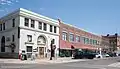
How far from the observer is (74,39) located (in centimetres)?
6681

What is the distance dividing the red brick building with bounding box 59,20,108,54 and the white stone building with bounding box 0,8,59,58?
537cm

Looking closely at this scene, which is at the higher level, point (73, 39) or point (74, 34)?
point (74, 34)

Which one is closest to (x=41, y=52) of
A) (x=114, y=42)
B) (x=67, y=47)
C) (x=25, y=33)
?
(x=25, y=33)

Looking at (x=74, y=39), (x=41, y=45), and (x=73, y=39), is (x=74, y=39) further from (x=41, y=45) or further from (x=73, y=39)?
(x=41, y=45)

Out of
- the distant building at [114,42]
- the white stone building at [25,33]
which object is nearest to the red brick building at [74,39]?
Result: the white stone building at [25,33]

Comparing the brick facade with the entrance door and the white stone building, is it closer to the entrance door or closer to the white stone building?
the white stone building

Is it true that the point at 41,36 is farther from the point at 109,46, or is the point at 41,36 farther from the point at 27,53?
the point at 109,46

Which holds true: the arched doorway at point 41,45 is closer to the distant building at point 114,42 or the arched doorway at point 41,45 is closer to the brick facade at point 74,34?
the brick facade at point 74,34

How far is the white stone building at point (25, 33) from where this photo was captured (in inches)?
1757

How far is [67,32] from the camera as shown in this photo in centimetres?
6169

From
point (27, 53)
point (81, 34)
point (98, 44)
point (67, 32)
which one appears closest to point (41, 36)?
point (27, 53)

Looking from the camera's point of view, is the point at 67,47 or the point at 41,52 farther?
the point at 67,47

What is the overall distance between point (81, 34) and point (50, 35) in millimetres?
20771

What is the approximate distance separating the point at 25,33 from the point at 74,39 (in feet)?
77.8
